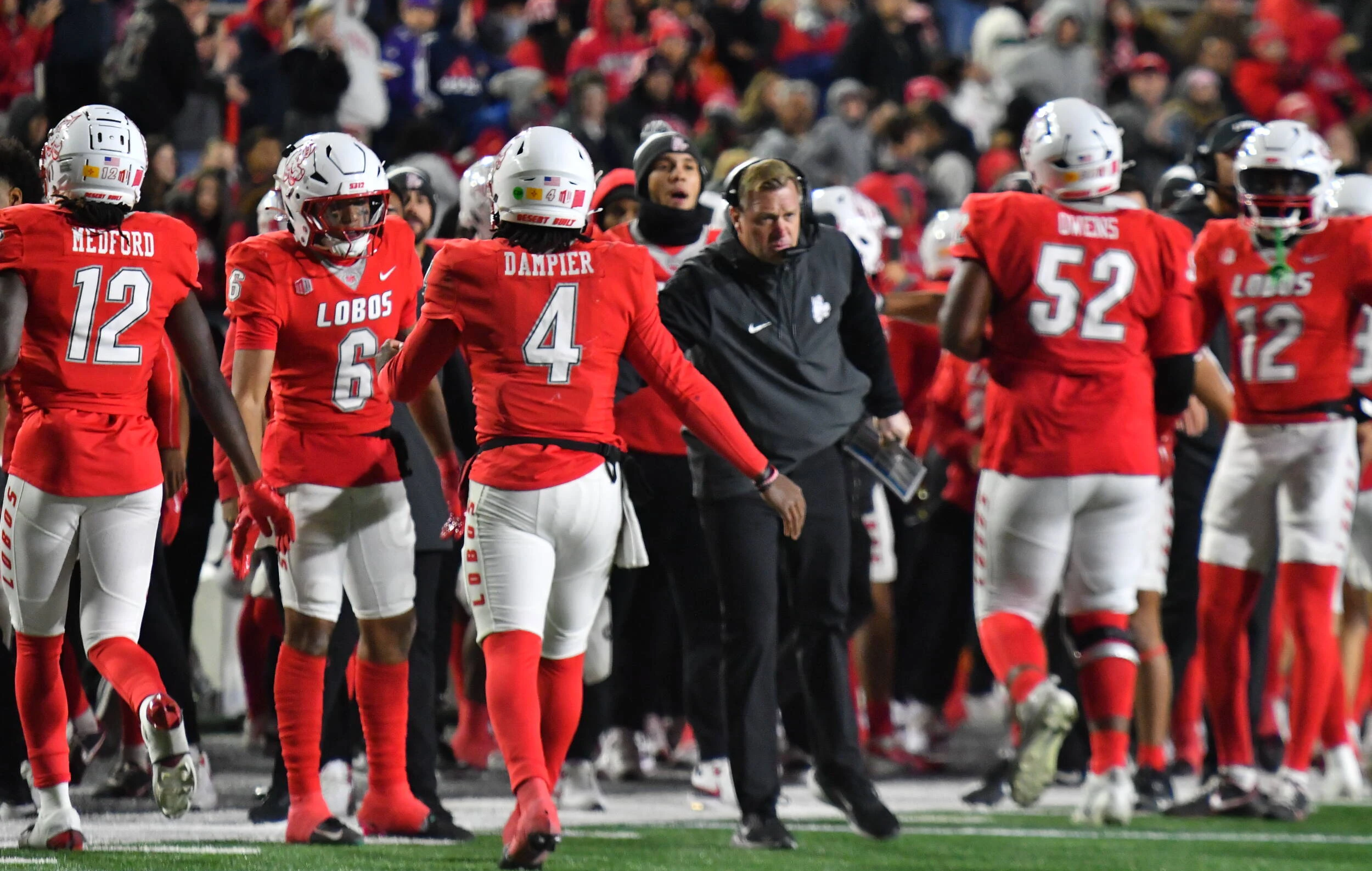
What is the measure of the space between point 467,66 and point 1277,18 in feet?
24.6

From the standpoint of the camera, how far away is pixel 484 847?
5883 mm

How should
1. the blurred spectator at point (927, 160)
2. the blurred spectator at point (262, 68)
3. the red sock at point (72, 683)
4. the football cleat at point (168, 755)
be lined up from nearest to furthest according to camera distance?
the football cleat at point (168, 755) → the red sock at point (72, 683) → the blurred spectator at point (262, 68) → the blurred spectator at point (927, 160)

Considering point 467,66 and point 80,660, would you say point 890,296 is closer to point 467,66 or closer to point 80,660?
point 80,660

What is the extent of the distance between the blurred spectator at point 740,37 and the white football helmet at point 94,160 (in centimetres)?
985

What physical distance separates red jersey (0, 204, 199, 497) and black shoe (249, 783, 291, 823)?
126 cm

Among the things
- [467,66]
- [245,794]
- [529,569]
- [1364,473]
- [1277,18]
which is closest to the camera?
[529,569]

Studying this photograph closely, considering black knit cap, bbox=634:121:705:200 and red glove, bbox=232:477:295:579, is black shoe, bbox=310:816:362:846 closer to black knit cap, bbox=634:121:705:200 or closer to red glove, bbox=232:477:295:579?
red glove, bbox=232:477:295:579


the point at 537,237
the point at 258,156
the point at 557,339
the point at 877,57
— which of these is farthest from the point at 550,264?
the point at 877,57

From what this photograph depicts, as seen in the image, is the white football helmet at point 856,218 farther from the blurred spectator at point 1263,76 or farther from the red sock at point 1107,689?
the blurred spectator at point 1263,76

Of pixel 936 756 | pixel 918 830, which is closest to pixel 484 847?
pixel 918 830

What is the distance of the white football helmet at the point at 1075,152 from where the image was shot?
620 centimetres

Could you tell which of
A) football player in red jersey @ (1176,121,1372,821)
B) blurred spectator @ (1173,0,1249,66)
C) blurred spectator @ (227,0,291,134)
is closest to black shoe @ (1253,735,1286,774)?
football player in red jersey @ (1176,121,1372,821)

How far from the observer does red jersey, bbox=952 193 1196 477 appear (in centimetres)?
616

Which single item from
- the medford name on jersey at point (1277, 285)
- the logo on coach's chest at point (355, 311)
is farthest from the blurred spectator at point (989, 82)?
the logo on coach's chest at point (355, 311)
